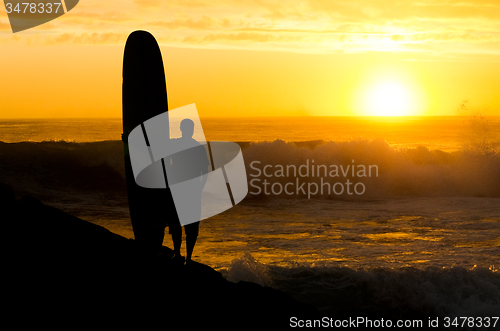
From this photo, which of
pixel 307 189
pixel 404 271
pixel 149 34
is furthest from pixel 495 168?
pixel 149 34

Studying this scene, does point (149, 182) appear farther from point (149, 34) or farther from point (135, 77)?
point (149, 34)

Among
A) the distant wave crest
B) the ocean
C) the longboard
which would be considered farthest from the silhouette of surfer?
the distant wave crest

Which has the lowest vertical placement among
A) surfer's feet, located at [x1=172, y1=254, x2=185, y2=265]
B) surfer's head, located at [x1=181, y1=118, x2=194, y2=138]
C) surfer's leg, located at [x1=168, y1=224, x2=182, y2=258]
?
surfer's feet, located at [x1=172, y1=254, x2=185, y2=265]

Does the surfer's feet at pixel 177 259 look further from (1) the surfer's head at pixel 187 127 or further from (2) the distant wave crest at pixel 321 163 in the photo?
(2) the distant wave crest at pixel 321 163

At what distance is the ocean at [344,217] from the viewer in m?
5.62

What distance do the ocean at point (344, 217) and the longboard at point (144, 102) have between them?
1.60m

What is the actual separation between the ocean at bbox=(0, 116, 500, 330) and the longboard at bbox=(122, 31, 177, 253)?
1600 mm

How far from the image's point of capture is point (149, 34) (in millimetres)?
5066

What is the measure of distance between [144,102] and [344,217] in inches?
323

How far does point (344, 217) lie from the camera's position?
38.8ft

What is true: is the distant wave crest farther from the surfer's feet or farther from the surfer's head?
the surfer's head

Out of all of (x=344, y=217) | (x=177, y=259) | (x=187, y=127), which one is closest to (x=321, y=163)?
(x=344, y=217)

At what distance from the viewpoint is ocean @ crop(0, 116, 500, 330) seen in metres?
5.62

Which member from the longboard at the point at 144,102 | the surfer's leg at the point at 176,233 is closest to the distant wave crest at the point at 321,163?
the longboard at the point at 144,102
